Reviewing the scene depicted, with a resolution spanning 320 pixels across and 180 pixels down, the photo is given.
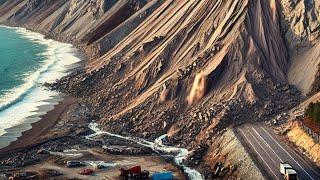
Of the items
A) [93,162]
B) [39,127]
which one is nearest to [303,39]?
[93,162]

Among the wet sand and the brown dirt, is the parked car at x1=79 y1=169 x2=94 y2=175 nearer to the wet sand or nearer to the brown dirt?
the wet sand

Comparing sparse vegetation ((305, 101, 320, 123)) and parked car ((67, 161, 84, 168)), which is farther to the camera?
parked car ((67, 161, 84, 168))

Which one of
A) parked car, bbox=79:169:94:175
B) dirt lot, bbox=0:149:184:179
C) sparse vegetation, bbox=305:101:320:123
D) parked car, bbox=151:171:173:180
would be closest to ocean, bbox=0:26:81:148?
dirt lot, bbox=0:149:184:179

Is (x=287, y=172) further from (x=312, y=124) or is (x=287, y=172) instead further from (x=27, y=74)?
(x=27, y=74)

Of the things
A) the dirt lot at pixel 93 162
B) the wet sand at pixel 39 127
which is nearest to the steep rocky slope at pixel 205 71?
the wet sand at pixel 39 127

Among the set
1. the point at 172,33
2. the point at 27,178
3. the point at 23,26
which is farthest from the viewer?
the point at 23,26

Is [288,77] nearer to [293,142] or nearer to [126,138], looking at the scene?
[293,142]

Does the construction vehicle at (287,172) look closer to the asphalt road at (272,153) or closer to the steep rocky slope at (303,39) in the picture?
the asphalt road at (272,153)

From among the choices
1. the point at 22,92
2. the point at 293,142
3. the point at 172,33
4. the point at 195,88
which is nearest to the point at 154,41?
the point at 172,33
